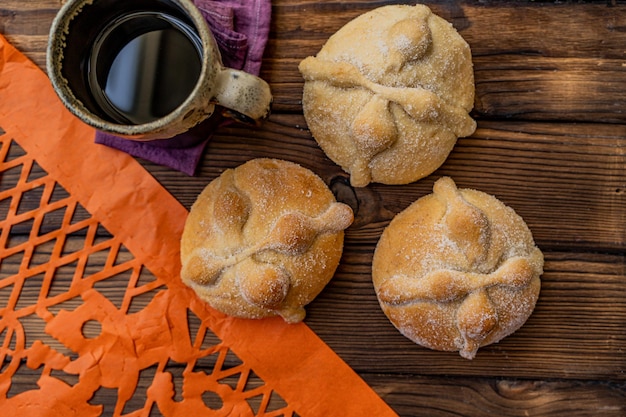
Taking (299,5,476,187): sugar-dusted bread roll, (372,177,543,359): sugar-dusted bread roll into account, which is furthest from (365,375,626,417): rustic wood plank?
(299,5,476,187): sugar-dusted bread roll

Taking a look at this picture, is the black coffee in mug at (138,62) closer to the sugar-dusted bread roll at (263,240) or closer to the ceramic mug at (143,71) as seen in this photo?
the ceramic mug at (143,71)

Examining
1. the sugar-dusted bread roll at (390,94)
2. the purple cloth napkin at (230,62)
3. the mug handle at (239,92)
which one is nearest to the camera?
the mug handle at (239,92)

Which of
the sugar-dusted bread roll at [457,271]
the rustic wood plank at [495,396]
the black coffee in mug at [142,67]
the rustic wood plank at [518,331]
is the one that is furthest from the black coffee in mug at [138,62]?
the rustic wood plank at [495,396]

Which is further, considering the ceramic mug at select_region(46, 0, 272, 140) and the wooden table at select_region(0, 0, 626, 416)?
the wooden table at select_region(0, 0, 626, 416)

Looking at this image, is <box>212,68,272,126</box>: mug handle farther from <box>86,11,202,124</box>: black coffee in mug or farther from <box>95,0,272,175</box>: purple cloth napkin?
<box>95,0,272,175</box>: purple cloth napkin

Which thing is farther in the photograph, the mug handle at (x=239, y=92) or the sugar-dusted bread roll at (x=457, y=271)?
the sugar-dusted bread roll at (x=457, y=271)

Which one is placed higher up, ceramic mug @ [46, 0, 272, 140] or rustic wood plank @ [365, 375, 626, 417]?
ceramic mug @ [46, 0, 272, 140]

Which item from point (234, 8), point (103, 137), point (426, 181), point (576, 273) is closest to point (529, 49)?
point (426, 181)
